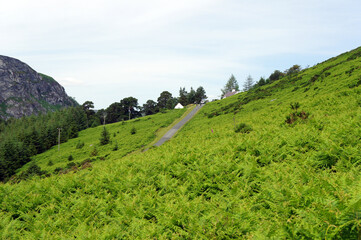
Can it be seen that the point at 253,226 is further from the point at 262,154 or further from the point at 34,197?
the point at 34,197

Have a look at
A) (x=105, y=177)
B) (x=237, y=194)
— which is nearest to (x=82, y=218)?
(x=105, y=177)

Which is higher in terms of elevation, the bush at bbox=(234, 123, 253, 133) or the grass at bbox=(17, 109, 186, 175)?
the bush at bbox=(234, 123, 253, 133)

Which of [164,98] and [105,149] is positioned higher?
[164,98]

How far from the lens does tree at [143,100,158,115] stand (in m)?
145

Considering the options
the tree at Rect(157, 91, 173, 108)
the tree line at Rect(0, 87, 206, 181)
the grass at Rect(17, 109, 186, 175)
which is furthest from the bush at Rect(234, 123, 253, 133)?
the tree at Rect(157, 91, 173, 108)

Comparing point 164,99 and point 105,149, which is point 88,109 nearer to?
point 164,99

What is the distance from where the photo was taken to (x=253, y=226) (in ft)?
17.0

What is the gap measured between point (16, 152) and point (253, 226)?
90191 millimetres

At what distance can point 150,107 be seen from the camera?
14812 centimetres

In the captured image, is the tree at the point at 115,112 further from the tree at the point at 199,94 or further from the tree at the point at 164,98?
the tree at the point at 199,94

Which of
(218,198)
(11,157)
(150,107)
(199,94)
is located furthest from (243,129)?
(150,107)

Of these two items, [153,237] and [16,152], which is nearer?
[153,237]

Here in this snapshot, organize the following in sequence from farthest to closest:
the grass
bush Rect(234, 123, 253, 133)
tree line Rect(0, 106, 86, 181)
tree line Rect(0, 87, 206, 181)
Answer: tree line Rect(0, 87, 206, 181) < tree line Rect(0, 106, 86, 181) < the grass < bush Rect(234, 123, 253, 133)

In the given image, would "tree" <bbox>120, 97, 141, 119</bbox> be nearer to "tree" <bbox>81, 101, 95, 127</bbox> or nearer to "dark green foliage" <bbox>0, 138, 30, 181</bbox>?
"tree" <bbox>81, 101, 95, 127</bbox>
